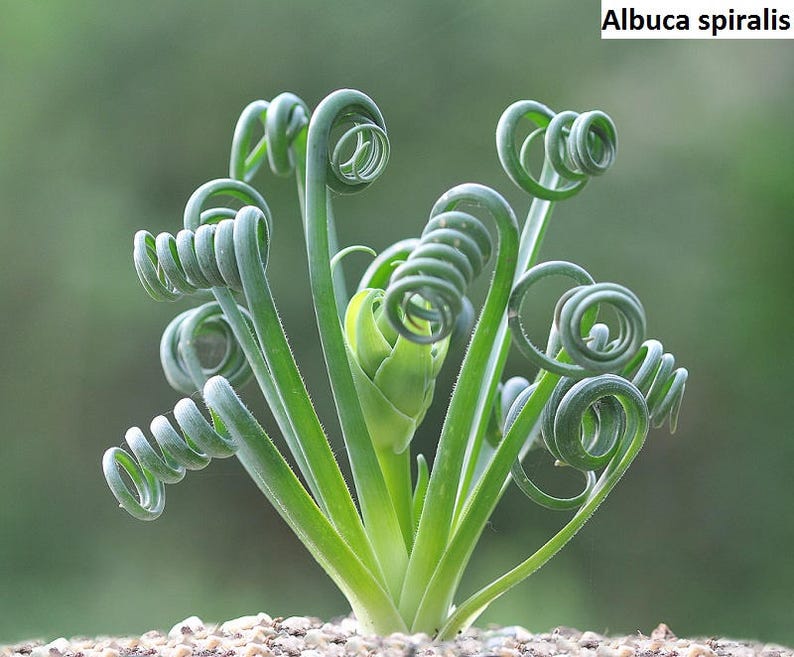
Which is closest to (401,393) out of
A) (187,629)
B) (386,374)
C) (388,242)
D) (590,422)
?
(386,374)

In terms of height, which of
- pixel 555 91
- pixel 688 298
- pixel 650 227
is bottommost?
pixel 688 298

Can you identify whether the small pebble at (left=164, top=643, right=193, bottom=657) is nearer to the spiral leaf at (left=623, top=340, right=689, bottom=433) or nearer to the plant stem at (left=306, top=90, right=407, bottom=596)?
the plant stem at (left=306, top=90, right=407, bottom=596)

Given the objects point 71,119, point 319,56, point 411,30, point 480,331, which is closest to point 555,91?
point 411,30

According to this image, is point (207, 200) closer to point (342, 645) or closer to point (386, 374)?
point (386, 374)

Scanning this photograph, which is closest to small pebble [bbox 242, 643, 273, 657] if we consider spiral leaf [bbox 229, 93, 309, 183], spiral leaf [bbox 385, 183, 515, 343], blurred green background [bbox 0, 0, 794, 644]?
spiral leaf [bbox 385, 183, 515, 343]

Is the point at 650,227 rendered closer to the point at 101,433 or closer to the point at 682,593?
the point at 682,593

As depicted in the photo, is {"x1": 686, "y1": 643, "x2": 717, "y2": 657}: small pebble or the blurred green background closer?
{"x1": 686, "y1": 643, "x2": 717, "y2": 657}: small pebble

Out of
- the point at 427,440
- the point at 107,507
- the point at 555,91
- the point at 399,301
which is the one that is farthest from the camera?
the point at 555,91
